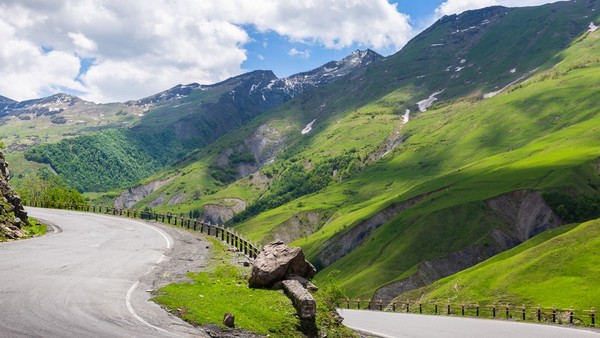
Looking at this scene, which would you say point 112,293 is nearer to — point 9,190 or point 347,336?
point 347,336

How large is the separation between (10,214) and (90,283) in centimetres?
2665

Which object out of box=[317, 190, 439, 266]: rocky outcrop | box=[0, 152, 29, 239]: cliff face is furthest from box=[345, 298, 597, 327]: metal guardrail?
box=[317, 190, 439, 266]: rocky outcrop

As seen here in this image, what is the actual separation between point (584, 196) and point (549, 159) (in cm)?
3227

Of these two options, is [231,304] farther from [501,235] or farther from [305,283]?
[501,235]

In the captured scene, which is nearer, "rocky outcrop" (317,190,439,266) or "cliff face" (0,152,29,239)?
"cliff face" (0,152,29,239)

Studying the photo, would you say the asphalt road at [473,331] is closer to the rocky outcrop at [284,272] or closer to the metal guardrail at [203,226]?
the rocky outcrop at [284,272]

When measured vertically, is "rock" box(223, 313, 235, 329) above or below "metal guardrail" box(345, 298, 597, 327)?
above

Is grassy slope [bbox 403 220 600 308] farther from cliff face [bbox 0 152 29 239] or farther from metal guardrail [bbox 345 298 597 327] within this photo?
cliff face [bbox 0 152 29 239]

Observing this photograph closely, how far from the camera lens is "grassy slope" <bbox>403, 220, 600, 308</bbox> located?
64.9m

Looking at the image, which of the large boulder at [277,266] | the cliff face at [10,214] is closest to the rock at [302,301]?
the large boulder at [277,266]

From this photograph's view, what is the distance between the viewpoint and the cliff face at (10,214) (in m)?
42.9

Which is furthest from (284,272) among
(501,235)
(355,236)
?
(355,236)

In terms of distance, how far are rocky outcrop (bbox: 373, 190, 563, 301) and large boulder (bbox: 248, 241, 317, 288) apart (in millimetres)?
81209

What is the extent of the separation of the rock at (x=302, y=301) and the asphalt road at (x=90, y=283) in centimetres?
674
